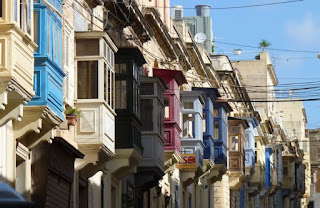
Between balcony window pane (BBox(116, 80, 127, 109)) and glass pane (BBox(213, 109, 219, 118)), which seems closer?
balcony window pane (BBox(116, 80, 127, 109))

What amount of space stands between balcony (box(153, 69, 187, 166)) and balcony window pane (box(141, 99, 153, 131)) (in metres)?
3.20

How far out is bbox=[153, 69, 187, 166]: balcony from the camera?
123ft

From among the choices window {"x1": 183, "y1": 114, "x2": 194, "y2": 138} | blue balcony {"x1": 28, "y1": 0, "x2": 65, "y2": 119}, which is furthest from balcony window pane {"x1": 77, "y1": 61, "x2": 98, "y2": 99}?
window {"x1": 183, "y1": 114, "x2": 194, "y2": 138}

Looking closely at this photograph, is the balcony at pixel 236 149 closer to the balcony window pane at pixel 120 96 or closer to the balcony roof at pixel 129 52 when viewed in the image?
the balcony roof at pixel 129 52

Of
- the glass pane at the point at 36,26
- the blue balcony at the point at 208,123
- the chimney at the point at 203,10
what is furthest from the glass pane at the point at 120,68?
the chimney at the point at 203,10

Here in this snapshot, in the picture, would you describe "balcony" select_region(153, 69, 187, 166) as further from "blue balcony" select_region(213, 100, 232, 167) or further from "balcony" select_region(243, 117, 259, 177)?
"balcony" select_region(243, 117, 259, 177)

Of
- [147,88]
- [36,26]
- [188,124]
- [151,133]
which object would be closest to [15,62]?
[36,26]

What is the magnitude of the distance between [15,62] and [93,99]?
22.8 feet

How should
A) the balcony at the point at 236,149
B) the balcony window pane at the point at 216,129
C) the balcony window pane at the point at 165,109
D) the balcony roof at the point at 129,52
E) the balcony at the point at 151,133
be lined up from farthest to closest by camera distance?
the balcony at the point at 236,149
the balcony window pane at the point at 216,129
the balcony window pane at the point at 165,109
the balcony at the point at 151,133
the balcony roof at the point at 129,52

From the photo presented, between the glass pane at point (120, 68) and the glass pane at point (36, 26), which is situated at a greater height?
the glass pane at point (36, 26)

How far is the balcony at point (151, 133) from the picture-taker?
33656mm

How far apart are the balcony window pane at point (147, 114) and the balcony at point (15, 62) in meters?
12.9

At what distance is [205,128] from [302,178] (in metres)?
49.4

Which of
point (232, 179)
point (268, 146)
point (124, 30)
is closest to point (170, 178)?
point (124, 30)
